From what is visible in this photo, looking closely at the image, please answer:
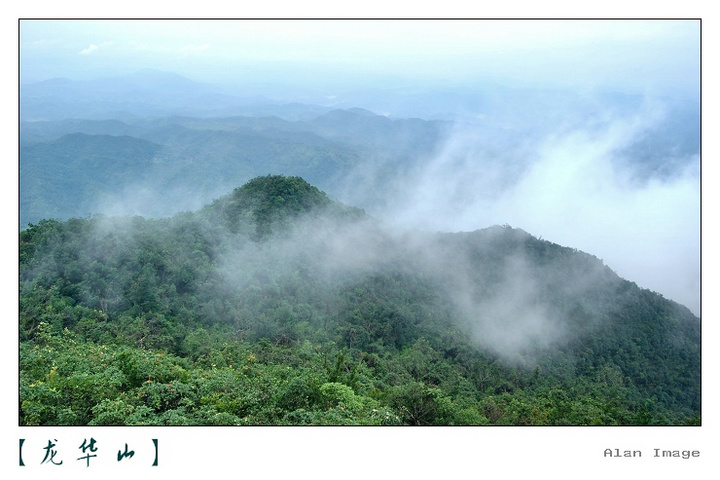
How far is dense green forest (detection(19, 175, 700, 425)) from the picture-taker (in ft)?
26.1

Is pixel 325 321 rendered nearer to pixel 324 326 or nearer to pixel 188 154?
pixel 324 326

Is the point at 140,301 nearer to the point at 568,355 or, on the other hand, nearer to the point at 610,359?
the point at 568,355

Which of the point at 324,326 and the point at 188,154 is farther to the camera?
the point at 188,154

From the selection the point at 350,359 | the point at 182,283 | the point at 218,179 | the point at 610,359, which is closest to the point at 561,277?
the point at 610,359

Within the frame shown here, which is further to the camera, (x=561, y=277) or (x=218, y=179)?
(x=218, y=179)

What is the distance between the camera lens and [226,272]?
1570 cm

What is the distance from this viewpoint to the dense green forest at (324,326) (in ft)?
26.1

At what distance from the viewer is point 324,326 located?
15328 millimetres

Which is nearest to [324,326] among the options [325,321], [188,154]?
[325,321]

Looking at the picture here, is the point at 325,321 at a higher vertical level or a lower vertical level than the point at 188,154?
lower

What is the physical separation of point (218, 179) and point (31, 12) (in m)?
46.9

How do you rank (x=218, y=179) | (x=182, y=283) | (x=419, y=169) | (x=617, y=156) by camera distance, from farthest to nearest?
(x=419, y=169) < (x=218, y=179) < (x=617, y=156) < (x=182, y=283)

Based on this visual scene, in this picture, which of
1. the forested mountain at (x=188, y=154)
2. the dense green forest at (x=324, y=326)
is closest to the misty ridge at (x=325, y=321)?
the dense green forest at (x=324, y=326)
